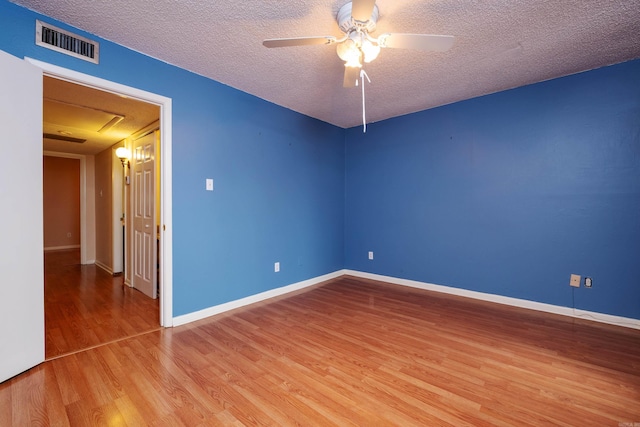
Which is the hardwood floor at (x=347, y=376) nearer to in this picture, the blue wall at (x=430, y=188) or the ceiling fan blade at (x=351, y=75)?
the blue wall at (x=430, y=188)

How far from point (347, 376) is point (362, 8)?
224 cm

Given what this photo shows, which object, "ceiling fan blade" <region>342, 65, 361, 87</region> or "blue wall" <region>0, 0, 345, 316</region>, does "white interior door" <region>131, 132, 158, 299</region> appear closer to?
"blue wall" <region>0, 0, 345, 316</region>

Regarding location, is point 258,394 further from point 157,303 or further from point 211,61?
point 211,61

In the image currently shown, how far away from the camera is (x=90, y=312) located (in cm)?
293

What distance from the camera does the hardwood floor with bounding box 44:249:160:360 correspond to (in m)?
2.32

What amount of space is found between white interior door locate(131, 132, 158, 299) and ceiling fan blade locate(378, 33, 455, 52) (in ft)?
9.75

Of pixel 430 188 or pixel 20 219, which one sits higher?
pixel 430 188

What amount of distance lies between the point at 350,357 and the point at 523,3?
274cm

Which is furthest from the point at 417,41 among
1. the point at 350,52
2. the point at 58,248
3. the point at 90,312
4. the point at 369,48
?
the point at 58,248

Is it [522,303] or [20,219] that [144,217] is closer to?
[20,219]

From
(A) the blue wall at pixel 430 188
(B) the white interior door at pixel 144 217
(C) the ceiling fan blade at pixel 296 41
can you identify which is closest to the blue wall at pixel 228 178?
(A) the blue wall at pixel 430 188

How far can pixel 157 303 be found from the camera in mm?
3238

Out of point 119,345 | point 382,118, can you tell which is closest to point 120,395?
point 119,345

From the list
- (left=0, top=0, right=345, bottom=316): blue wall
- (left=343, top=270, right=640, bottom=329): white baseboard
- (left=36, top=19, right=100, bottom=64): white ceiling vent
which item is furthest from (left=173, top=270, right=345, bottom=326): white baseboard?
(left=36, top=19, right=100, bottom=64): white ceiling vent
